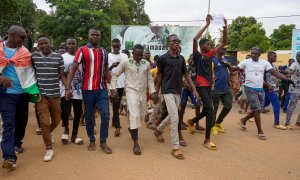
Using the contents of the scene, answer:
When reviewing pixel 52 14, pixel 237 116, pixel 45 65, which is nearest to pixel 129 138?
pixel 45 65

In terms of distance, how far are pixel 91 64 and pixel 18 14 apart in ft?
93.5

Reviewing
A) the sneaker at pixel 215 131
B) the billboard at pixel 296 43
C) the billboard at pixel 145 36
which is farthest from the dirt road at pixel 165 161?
the billboard at pixel 145 36

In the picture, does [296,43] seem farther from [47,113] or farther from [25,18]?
[25,18]

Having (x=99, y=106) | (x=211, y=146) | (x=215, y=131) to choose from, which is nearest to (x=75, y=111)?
(x=99, y=106)

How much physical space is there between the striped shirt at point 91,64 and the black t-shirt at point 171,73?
1005mm

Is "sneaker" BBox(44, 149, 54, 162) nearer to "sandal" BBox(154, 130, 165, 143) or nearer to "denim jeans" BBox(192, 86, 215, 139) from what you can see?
"sandal" BBox(154, 130, 165, 143)

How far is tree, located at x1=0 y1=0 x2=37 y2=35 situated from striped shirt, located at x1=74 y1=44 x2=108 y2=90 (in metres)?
14.7

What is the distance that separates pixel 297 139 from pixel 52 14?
31921mm

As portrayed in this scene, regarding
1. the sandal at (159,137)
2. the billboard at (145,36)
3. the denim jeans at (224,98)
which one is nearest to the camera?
the sandal at (159,137)

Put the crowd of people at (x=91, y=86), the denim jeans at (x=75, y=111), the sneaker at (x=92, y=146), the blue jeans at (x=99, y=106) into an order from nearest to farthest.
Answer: the crowd of people at (x=91, y=86) → the blue jeans at (x=99, y=106) → the sneaker at (x=92, y=146) → the denim jeans at (x=75, y=111)

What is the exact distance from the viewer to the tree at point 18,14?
19622 mm

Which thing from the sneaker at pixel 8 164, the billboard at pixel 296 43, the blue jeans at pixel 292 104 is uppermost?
the billboard at pixel 296 43

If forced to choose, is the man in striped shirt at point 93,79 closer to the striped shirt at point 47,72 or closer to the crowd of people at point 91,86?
the crowd of people at point 91,86

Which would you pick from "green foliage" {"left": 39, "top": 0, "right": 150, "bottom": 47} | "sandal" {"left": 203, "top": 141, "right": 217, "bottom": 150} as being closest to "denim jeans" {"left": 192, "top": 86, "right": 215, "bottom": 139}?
"sandal" {"left": 203, "top": 141, "right": 217, "bottom": 150}
